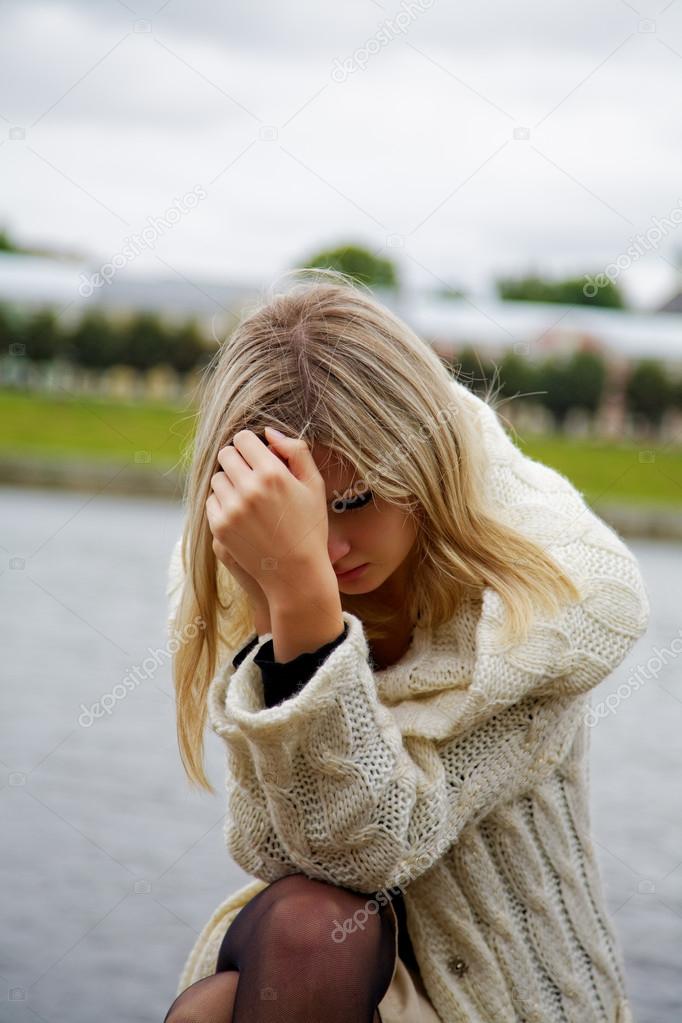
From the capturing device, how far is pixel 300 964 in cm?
152

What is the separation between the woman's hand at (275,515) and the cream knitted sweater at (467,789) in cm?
10

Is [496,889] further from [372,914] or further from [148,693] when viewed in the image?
[148,693]

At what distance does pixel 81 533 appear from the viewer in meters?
10.9

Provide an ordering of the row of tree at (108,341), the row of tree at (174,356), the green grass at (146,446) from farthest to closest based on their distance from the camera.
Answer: the row of tree at (108,341)
the row of tree at (174,356)
the green grass at (146,446)

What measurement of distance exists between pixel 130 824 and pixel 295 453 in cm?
197

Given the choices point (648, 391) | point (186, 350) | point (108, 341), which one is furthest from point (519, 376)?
point (108, 341)

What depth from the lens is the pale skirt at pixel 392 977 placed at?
5.47ft

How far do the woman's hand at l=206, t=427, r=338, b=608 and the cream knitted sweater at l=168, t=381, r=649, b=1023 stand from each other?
96 mm

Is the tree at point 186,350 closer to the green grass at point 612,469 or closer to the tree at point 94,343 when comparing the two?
the tree at point 94,343

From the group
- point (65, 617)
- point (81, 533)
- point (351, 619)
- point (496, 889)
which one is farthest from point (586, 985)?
point (81, 533)

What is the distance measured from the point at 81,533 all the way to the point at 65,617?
4431 mm

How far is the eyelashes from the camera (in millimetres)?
1742

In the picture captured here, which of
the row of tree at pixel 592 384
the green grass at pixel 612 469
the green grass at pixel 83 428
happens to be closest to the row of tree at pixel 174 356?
the row of tree at pixel 592 384

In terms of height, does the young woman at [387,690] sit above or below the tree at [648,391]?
above
